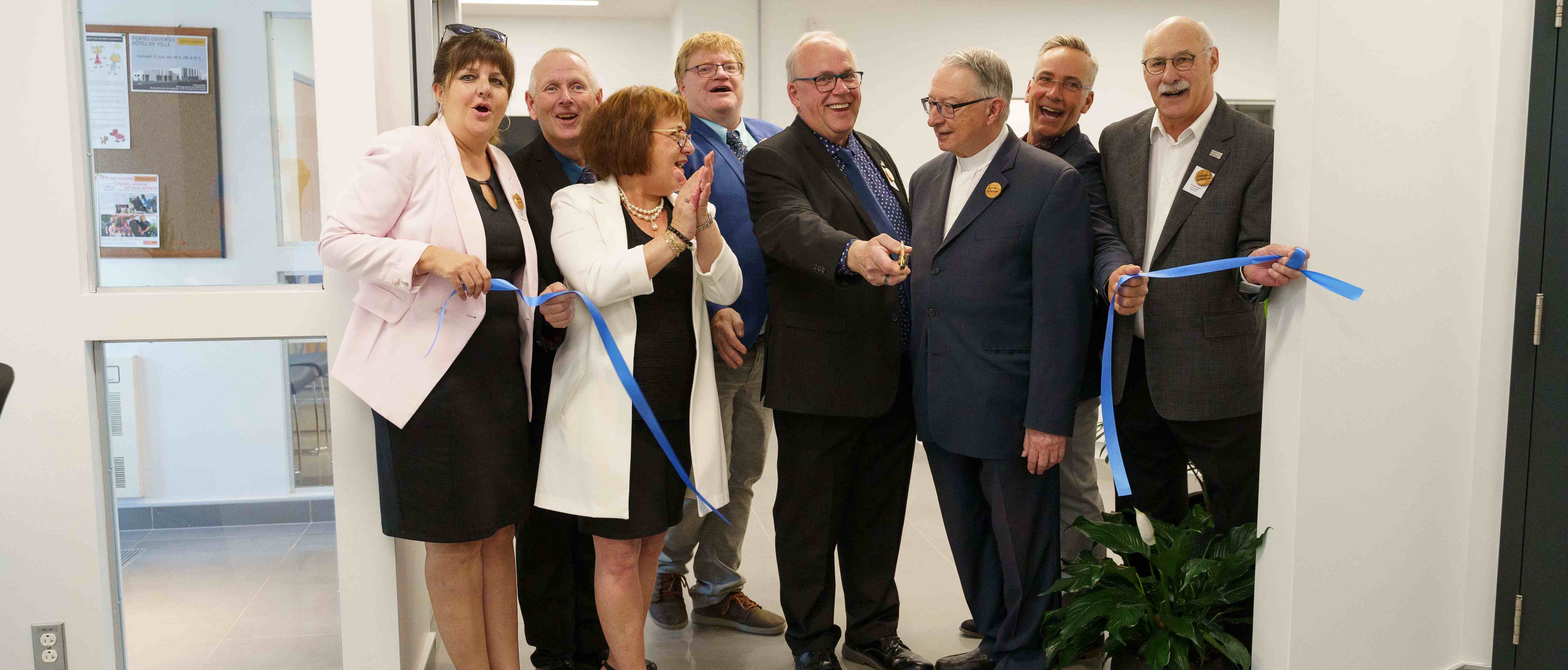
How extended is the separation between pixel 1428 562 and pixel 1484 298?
0.59 meters

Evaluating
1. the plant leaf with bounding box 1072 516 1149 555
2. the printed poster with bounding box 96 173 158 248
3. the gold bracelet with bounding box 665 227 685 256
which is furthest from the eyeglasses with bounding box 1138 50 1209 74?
the printed poster with bounding box 96 173 158 248

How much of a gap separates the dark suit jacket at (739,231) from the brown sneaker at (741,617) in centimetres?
89

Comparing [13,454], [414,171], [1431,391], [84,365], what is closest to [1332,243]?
[1431,391]

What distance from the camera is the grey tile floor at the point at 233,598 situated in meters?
2.42

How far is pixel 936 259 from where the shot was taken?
248cm

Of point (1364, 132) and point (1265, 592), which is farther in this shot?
point (1265, 592)

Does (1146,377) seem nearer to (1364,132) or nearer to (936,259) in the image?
(936,259)

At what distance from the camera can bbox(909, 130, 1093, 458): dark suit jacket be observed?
2.36m

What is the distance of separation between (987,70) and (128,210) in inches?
79.3

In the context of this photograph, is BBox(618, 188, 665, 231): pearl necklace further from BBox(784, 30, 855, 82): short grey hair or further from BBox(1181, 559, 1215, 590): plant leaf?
BBox(1181, 559, 1215, 590): plant leaf

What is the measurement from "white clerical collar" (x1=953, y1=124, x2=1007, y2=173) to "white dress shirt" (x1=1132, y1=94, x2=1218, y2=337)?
1.28 ft

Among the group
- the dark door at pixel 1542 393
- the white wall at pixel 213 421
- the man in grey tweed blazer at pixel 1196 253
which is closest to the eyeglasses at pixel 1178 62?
the man in grey tweed blazer at pixel 1196 253

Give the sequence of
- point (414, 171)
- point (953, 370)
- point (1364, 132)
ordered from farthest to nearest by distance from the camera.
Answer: point (953, 370) → point (414, 171) → point (1364, 132)

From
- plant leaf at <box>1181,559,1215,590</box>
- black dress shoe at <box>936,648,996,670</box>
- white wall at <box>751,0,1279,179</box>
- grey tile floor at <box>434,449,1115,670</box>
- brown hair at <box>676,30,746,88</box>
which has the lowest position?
grey tile floor at <box>434,449,1115,670</box>
